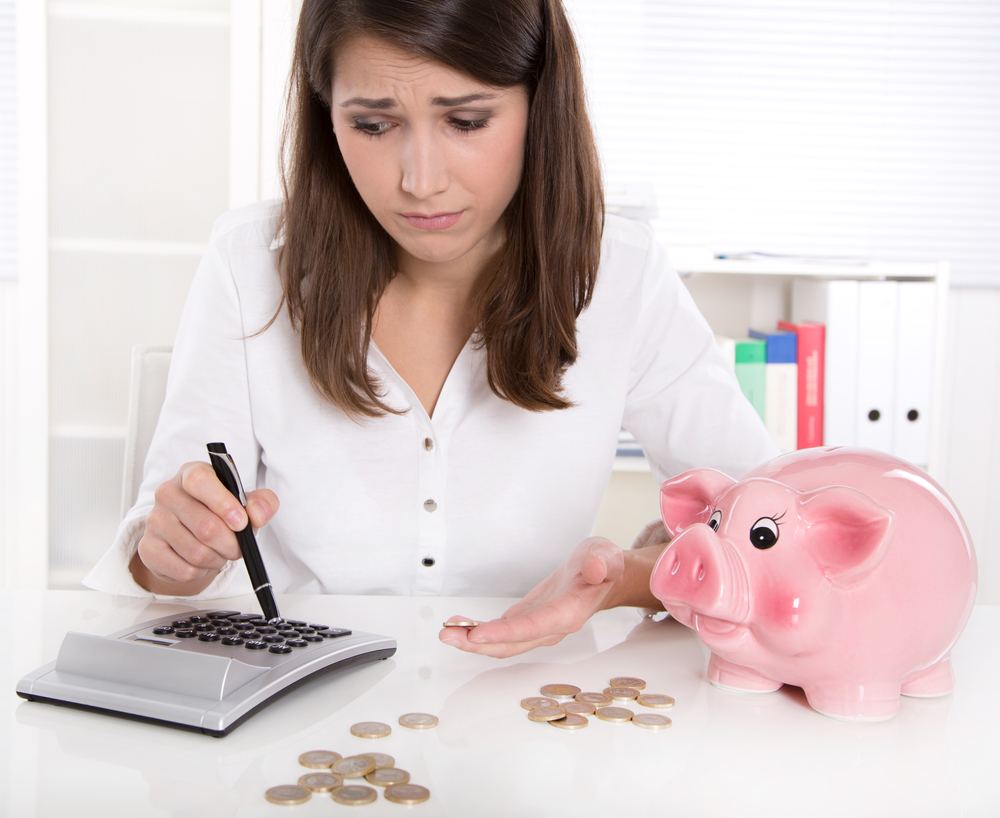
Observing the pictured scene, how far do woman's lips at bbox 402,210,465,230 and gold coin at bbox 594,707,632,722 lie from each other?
0.53 meters

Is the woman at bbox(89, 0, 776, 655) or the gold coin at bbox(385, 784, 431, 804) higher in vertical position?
the woman at bbox(89, 0, 776, 655)

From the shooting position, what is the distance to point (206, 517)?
749 millimetres

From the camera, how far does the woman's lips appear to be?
3.01 feet

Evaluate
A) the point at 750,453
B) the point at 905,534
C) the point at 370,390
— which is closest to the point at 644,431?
the point at 750,453

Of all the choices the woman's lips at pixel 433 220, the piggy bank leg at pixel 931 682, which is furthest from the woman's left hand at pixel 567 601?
the woman's lips at pixel 433 220

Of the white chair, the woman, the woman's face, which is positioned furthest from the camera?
the white chair

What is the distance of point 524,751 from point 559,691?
0.10 metres

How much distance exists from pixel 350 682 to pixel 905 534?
0.41m

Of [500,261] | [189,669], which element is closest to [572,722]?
[189,669]

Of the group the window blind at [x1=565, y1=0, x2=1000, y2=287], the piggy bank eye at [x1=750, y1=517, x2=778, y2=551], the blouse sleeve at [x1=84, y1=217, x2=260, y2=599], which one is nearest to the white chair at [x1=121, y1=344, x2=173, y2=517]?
the blouse sleeve at [x1=84, y1=217, x2=260, y2=599]

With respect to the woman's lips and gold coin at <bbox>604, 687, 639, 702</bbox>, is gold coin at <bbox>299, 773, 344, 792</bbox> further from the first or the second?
the woman's lips

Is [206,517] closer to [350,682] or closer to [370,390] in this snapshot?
[350,682]

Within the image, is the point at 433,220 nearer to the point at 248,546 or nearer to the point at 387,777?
the point at 248,546

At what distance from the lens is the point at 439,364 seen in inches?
44.1
